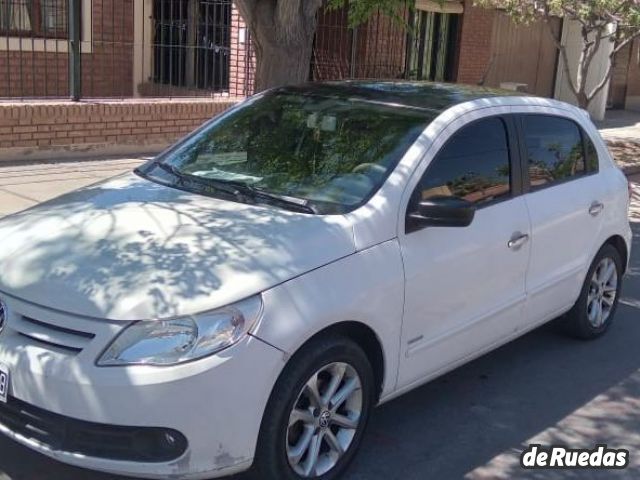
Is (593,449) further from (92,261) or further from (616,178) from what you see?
(92,261)

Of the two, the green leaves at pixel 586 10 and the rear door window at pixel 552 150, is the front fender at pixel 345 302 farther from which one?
the green leaves at pixel 586 10

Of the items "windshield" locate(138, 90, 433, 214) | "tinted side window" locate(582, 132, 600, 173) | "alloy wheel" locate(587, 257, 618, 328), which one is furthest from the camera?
"alloy wheel" locate(587, 257, 618, 328)

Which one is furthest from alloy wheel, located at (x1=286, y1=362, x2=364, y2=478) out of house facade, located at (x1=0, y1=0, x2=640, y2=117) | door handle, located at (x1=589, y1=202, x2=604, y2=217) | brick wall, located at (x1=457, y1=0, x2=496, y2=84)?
brick wall, located at (x1=457, y1=0, x2=496, y2=84)

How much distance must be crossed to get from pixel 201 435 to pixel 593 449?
214cm

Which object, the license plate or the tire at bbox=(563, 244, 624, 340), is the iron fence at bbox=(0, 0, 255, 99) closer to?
the tire at bbox=(563, 244, 624, 340)

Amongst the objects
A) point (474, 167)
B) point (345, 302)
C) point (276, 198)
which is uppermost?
point (474, 167)

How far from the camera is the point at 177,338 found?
10.1 ft

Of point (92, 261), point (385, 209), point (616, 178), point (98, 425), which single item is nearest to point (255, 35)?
point (616, 178)

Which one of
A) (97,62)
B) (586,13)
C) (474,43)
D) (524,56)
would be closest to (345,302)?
(586,13)

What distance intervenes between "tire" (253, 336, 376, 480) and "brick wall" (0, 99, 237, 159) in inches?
271

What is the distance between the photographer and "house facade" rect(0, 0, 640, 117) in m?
12.3

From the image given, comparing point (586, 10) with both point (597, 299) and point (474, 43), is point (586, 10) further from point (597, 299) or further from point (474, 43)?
point (597, 299)

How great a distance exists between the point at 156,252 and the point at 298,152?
1.17 metres

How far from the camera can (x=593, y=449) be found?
4160 mm
